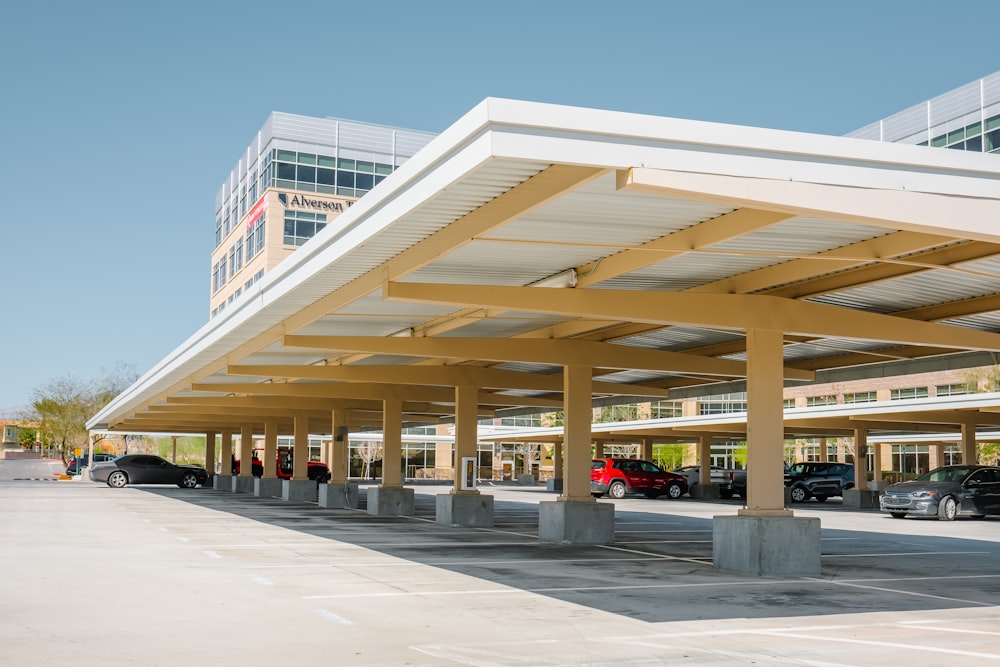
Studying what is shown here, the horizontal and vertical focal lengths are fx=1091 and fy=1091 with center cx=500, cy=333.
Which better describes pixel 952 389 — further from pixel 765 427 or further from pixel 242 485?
pixel 765 427

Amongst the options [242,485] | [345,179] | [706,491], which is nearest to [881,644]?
[242,485]

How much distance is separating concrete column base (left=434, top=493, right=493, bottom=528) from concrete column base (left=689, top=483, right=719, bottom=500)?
25.0 m

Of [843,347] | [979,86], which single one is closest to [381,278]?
[843,347]

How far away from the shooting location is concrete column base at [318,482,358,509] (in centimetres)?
3306

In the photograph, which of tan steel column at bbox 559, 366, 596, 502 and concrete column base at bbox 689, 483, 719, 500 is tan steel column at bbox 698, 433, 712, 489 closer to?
concrete column base at bbox 689, 483, 719, 500

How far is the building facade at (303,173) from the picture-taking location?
72.9 meters

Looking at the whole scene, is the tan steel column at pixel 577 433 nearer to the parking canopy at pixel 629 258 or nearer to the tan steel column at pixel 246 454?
the parking canopy at pixel 629 258

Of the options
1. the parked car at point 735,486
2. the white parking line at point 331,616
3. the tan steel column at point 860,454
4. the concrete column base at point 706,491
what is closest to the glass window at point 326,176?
the concrete column base at point 706,491

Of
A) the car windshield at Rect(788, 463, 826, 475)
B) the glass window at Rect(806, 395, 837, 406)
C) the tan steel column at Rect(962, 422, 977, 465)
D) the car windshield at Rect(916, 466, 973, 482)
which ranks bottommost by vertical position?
the car windshield at Rect(788, 463, 826, 475)

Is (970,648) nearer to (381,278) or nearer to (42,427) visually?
(381,278)

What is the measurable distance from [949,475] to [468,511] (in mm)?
14791

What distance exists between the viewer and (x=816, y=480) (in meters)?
44.4

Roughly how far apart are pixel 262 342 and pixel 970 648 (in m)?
14.4

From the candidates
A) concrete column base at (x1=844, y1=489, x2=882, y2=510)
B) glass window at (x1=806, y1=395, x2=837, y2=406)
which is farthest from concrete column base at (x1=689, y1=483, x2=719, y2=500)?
glass window at (x1=806, y1=395, x2=837, y2=406)
